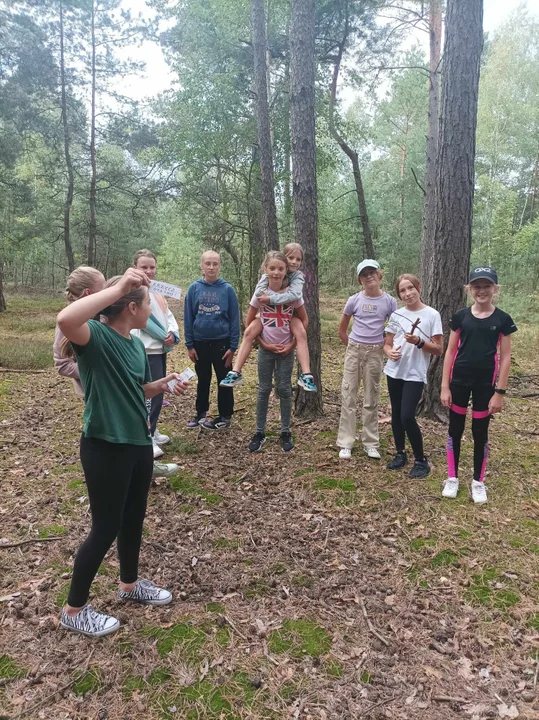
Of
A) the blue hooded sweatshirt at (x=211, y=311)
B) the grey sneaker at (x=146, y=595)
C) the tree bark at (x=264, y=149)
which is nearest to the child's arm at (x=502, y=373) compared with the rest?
the blue hooded sweatshirt at (x=211, y=311)

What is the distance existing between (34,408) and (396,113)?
24.9m

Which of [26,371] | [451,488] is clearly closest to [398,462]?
[451,488]

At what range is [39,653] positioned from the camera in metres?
2.29

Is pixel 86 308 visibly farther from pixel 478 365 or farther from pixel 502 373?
pixel 502 373

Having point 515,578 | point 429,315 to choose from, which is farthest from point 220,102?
point 515,578

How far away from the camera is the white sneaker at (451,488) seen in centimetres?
384

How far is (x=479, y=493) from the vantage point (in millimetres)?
3791

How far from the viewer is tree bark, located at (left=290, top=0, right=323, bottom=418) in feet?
17.3

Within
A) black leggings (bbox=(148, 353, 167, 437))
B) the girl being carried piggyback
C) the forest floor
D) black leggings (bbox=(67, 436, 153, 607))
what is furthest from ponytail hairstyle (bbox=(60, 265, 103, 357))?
the girl being carried piggyback

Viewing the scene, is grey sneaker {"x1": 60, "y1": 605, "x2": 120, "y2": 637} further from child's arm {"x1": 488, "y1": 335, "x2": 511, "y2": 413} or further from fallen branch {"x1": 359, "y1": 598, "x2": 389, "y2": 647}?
child's arm {"x1": 488, "y1": 335, "x2": 511, "y2": 413}

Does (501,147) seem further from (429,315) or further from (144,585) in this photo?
(144,585)

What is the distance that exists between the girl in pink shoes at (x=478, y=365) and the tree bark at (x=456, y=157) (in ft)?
4.91

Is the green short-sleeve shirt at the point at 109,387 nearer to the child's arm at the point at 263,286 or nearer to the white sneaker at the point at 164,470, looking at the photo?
the white sneaker at the point at 164,470

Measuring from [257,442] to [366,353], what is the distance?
1526mm
